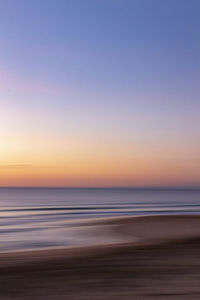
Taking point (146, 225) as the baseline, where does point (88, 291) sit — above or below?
below

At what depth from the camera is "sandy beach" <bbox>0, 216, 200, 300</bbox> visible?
20.3ft

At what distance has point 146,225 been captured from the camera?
20.8m

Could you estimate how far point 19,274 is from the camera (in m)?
7.62

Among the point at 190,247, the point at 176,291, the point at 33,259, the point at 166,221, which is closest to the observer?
the point at 176,291

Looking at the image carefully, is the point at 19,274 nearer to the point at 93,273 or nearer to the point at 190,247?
the point at 93,273

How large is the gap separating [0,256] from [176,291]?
5.22 meters

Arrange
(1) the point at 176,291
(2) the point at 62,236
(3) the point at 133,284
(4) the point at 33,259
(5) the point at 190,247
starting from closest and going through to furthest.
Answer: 1. (1) the point at 176,291
2. (3) the point at 133,284
3. (4) the point at 33,259
4. (5) the point at 190,247
5. (2) the point at 62,236

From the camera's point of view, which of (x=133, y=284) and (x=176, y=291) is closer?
(x=176, y=291)

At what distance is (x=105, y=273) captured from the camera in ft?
25.1

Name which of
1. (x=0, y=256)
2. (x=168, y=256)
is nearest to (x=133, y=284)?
(x=168, y=256)

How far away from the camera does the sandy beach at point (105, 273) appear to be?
6.18 m

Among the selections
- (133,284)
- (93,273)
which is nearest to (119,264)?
(93,273)

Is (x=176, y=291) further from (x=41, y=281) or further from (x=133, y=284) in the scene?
(x=41, y=281)

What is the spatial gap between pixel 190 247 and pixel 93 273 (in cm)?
443
